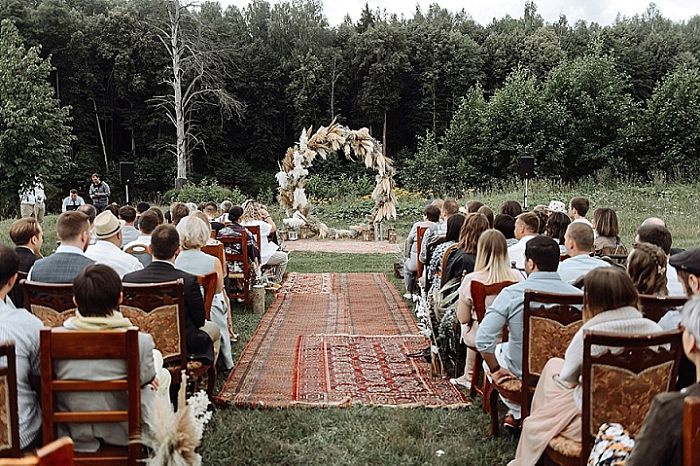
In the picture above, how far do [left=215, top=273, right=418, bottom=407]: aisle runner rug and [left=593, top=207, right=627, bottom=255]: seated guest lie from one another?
215 centimetres

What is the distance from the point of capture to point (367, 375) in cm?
565

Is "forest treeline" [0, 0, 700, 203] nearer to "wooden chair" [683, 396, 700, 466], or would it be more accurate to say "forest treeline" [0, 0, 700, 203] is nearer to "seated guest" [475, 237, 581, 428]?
"seated guest" [475, 237, 581, 428]

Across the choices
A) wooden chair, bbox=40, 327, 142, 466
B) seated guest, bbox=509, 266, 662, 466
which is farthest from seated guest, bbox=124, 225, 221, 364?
seated guest, bbox=509, 266, 662, 466

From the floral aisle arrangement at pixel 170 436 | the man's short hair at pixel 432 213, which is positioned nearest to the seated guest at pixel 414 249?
the man's short hair at pixel 432 213

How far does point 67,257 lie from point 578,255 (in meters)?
3.60

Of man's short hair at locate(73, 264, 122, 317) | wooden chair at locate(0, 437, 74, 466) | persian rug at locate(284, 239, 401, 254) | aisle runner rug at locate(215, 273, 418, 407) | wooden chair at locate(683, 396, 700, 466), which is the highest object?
man's short hair at locate(73, 264, 122, 317)

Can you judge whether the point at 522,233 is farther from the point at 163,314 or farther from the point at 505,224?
the point at 163,314

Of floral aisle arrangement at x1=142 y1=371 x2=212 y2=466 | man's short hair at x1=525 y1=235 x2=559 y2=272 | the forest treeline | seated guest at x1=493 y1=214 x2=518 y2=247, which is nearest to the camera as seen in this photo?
floral aisle arrangement at x1=142 y1=371 x2=212 y2=466

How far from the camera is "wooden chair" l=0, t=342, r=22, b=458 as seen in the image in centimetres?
257

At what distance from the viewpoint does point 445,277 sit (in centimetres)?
596

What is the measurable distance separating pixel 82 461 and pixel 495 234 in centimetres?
304

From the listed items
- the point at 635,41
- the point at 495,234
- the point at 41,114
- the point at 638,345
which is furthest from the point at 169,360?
the point at 635,41

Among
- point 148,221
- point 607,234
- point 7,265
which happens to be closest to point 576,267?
point 607,234

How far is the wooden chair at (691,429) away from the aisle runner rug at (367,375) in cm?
319
